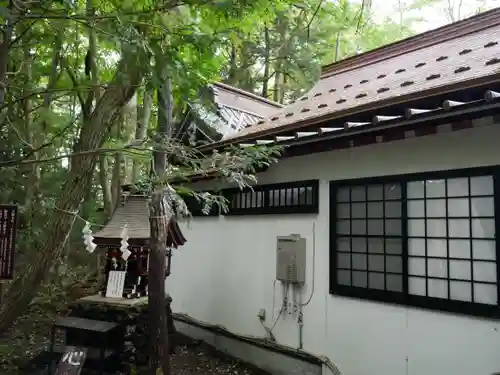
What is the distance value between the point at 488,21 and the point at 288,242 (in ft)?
17.2

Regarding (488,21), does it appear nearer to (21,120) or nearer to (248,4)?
(248,4)

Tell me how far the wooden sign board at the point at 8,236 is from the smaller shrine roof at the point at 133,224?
1.48 m

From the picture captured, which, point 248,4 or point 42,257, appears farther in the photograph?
point 42,257

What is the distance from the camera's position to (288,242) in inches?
278

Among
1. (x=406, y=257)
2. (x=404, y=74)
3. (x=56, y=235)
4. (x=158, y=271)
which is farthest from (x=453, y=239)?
(x=56, y=235)

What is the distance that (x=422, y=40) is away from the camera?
874 centimetres

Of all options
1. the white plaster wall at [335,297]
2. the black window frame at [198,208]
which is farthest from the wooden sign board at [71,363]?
the black window frame at [198,208]

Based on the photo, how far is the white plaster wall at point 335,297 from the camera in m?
4.93

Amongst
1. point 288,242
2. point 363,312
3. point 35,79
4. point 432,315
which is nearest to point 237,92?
point 35,79

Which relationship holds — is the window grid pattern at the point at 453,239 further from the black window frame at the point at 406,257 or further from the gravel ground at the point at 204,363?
the gravel ground at the point at 204,363

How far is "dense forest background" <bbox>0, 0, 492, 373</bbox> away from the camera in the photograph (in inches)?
143

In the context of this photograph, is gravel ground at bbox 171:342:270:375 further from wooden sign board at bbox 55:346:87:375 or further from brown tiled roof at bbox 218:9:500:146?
brown tiled roof at bbox 218:9:500:146

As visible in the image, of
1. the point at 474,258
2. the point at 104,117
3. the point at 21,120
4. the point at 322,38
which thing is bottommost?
the point at 474,258

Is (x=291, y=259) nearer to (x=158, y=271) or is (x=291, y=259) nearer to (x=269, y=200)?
(x=269, y=200)
